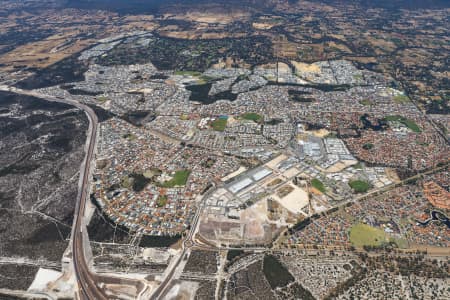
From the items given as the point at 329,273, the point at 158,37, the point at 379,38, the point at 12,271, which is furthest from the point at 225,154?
the point at 379,38

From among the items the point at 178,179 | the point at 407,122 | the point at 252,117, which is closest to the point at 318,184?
the point at 178,179

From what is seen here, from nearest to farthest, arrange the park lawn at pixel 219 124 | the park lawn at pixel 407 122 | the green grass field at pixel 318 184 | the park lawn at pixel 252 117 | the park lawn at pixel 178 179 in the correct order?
1. the green grass field at pixel 318 184
2. the park lawn at pixel 178 179
3. the park lawn at pixel 407 122
4. the park lawn at pixel 219 124
5. the park lawn at pixel 252 117

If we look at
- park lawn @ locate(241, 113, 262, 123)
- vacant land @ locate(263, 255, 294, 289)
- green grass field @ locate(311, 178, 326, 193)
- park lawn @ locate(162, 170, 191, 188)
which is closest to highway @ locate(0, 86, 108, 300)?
park lawn @ locate(162, 170, 191, 188)

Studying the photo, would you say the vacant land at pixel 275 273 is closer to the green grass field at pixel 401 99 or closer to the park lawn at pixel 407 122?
the park lawn at pixel 407 122

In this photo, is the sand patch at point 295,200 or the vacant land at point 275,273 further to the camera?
the sand patch at point 295,200

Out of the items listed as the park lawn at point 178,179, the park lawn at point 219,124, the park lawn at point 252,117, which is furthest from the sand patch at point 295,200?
the park lawn at point 252,117

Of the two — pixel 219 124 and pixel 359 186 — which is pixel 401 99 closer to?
pixel 359 186
